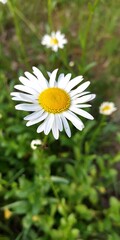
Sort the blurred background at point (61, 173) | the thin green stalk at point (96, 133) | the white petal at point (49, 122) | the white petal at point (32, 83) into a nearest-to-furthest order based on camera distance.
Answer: the white petal at point (49, 122), the white petal at point (32, 83), the blurred background at point (61, 173), the thin green stalk at point (96, 133)

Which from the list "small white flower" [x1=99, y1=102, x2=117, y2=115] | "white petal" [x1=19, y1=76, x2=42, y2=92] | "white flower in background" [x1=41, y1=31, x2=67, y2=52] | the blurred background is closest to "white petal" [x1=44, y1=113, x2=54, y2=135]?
"white petal" [x1=19, y1=76, x2=42, y2=92]

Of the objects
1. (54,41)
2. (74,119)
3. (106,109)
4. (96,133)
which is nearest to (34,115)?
(74,119)

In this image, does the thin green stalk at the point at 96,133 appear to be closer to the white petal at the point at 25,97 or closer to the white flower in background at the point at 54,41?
the white flower in background at the point at 54,41

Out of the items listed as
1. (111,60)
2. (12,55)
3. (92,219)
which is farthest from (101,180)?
(12,55)

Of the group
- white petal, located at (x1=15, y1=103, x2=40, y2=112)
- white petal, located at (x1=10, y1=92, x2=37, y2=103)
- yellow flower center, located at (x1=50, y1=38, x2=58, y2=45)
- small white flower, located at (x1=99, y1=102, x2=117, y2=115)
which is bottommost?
white petal, located at (x1=15, y1=103, x2=40, y2=112)

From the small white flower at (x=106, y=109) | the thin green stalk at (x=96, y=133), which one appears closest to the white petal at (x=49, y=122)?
the thin green stalk at (x=96, y=133)

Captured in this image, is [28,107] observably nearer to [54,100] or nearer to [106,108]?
[54,100]

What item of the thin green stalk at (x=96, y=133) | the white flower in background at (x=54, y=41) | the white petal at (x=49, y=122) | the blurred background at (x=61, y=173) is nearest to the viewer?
the white petal at (x=49, y=122)

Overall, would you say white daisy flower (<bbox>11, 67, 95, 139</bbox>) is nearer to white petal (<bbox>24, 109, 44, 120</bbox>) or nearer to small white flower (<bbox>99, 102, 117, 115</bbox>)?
white petal (<bbox>24, 109, 44, 120</bbox>)
